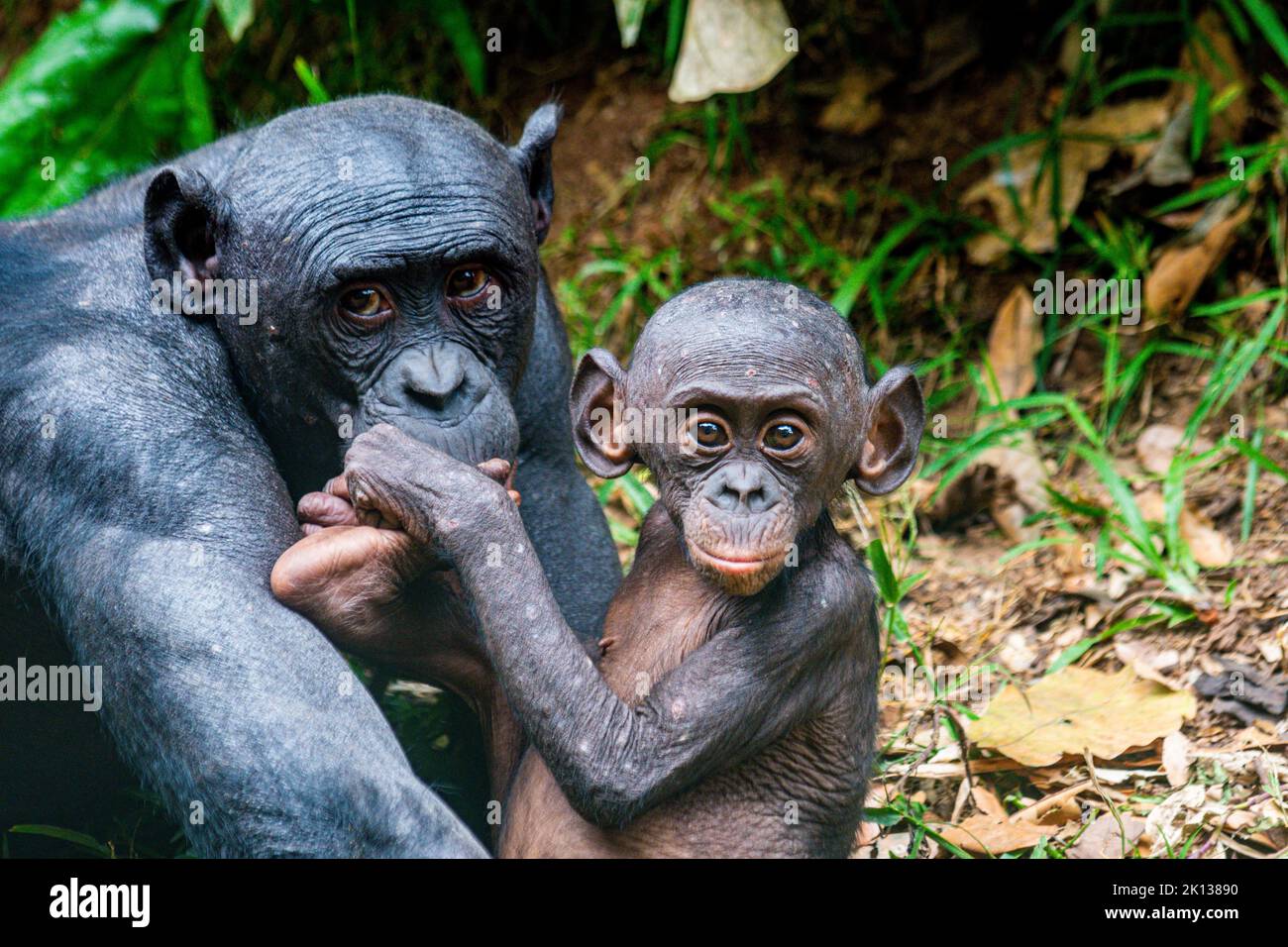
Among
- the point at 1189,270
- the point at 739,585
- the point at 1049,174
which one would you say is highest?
the point at 1049,174

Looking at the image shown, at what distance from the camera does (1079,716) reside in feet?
17.7

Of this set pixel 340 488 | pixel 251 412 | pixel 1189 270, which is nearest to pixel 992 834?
pixel 340 488

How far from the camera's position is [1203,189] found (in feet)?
23.3

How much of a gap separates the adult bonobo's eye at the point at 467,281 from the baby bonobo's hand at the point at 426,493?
605mm

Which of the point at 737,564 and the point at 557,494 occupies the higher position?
the point at 557,494

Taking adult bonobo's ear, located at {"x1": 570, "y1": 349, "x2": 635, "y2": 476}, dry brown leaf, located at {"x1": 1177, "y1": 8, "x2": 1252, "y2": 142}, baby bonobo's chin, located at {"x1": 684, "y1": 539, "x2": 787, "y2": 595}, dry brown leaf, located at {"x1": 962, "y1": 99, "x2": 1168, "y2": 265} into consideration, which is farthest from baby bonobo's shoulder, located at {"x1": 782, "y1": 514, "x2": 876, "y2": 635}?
dry brown leaf, located at {"x1": 1177, "y1": 8, "x2": 1252, "y2": 142}

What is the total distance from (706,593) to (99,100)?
4891 millimetres

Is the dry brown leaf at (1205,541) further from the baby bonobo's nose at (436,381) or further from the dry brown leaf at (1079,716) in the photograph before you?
the baby bonobo's nose at (436,381)

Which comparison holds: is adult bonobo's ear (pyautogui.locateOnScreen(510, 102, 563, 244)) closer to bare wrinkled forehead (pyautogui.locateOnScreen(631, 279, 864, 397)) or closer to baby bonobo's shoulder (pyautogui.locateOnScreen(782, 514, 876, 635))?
bare wrinkled forehead (pyautogui.locateOnScreen(631, 279, 864, 397))

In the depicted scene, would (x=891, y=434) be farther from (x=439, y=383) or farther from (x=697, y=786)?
(x=439, y=383)

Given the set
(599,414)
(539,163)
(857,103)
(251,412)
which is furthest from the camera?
(857,103)

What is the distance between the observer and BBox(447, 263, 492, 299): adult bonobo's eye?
4539 mm

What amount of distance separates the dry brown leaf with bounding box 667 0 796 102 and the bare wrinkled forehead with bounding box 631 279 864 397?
10.4 ft

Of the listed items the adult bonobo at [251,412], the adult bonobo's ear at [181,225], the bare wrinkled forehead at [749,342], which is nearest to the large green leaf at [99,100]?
the adult bonobo at [251,412]
